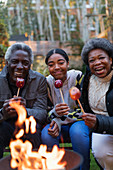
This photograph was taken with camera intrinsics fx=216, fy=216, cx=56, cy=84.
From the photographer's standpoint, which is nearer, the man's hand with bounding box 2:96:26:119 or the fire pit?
the fire pit

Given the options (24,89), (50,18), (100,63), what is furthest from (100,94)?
(50,18)

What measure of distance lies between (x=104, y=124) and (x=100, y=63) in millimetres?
757

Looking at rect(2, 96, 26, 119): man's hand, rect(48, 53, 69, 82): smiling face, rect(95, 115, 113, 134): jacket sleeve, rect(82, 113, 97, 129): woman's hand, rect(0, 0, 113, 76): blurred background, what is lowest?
rect(95, 115, 113, 134): jacket sleeve

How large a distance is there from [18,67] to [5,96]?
45 centimetres

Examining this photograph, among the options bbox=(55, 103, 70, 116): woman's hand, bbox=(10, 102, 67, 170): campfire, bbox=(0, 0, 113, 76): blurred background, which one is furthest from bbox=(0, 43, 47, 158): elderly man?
bbox=(0, 0, 113, 76): blurred background

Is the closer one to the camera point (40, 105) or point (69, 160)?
point (69, 160)

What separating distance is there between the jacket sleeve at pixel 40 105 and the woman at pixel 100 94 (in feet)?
1.79

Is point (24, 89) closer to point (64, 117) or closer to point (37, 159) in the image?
point (64, 117)

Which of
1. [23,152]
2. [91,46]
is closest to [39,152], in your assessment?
[23,152]

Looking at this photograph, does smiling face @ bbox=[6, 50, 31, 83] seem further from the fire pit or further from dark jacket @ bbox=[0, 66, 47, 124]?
the fire pit

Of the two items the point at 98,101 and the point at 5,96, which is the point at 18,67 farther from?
the point at 98,101

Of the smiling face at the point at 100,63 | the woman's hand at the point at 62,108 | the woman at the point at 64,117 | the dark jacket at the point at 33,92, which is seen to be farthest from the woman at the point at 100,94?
the dark jacket at the point at 33,92

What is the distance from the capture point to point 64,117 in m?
2.92

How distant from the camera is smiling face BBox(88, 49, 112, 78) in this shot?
8.70 ft
